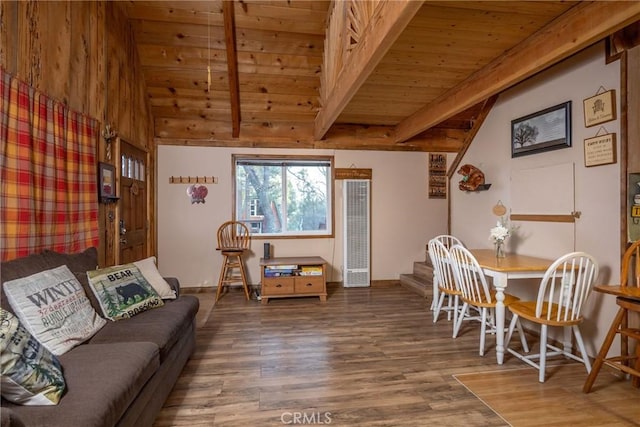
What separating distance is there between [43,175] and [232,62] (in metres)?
2.20

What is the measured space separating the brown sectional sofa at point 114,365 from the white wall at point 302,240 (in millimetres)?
2138

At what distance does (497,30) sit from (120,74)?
3.67 m

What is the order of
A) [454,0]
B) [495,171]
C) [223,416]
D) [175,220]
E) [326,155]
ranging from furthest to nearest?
[326,155] → [175,220] → [495,171] → [454,0] → [223,416]

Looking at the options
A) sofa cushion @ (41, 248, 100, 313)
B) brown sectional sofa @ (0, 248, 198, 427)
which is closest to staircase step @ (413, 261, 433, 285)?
brown sectional sofa @ (0, 248, 198, 427)

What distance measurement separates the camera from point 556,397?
1992 millimetres

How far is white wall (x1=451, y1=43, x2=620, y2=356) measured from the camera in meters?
2.37

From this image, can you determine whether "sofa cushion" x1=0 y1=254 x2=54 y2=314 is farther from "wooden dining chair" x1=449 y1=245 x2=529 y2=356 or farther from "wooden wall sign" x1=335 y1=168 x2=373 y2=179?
"wooden wall sign" x1=335 y1=168 x2=373 y2=179

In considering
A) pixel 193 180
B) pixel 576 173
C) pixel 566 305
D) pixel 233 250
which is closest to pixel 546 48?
pixel 576 173

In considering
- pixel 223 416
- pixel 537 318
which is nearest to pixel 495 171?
pixel 537 318

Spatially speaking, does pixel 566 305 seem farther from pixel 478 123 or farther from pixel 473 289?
pixel 478 123

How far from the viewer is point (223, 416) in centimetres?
181

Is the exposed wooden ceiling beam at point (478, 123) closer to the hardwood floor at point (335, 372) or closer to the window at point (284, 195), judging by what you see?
the window at point (284, 195)

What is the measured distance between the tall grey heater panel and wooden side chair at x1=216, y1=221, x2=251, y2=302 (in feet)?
4.83

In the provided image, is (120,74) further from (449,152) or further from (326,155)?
(449,152)
